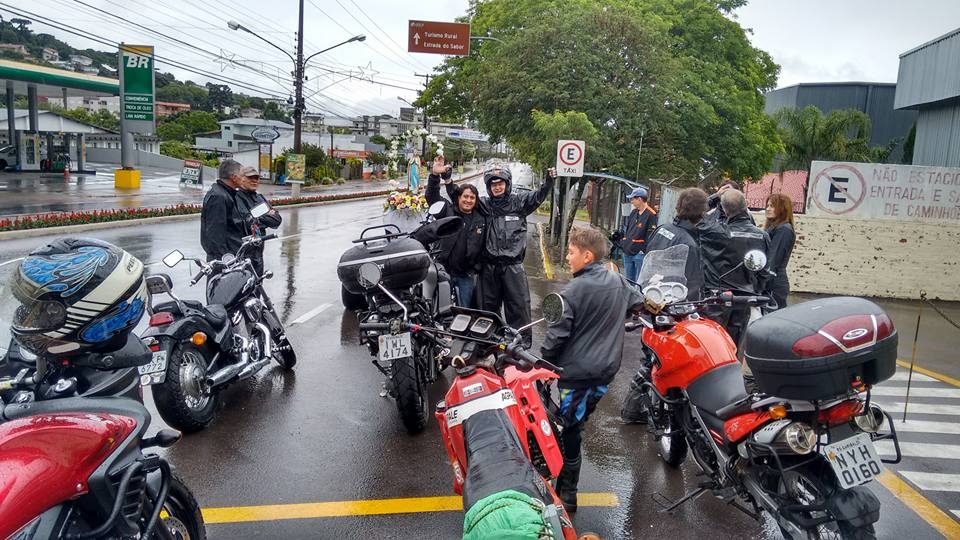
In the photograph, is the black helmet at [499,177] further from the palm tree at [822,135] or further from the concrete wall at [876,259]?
the palm tree at [822,135]

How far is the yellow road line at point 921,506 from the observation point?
4.22m

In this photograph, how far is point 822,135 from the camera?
35031 millimetres

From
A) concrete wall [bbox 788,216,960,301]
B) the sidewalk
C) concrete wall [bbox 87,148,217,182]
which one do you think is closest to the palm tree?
concrete wall [bbox 788,216,960,301]

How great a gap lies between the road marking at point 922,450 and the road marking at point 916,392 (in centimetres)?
140

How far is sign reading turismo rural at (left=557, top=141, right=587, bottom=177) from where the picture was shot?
12.6 metres

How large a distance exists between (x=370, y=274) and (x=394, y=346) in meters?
0.52

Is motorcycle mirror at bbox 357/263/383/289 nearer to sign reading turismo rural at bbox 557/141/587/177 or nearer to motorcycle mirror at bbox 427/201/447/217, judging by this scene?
motorcycle mirror at bbox 427/201/447/217

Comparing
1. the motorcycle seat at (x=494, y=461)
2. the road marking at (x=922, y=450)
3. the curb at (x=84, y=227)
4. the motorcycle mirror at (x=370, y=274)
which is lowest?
the road marking at (x=922, y=450)

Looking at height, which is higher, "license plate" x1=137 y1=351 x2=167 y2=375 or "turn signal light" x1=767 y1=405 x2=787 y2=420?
"turn signal light" x1=767 y1=405 x2=787 y2=420

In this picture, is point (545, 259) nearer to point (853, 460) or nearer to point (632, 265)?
point (632, 265)

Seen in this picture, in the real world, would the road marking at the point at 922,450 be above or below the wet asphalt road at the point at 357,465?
above

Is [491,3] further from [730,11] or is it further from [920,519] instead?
[920,519]

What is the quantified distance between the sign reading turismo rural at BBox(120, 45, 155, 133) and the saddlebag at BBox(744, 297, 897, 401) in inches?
1226

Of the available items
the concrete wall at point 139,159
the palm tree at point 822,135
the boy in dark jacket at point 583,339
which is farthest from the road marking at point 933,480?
the concrete wall at point 139,159
